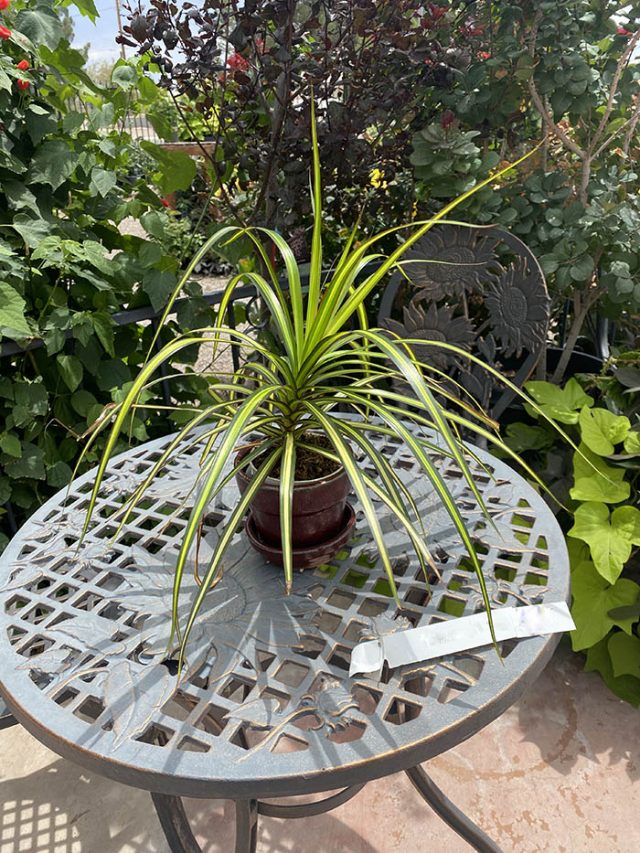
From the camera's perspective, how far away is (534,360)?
1.48m

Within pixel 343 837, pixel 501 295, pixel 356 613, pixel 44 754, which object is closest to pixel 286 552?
pixel 356 613

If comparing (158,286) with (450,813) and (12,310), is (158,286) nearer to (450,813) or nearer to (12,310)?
(12,310)

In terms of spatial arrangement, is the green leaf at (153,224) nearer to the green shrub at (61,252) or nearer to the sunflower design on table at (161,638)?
the green shrub at (61,252)

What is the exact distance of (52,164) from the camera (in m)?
1.47

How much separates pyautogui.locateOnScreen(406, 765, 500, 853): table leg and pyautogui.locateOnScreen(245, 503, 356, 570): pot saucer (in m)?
0.51

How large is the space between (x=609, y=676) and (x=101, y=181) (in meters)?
1.80

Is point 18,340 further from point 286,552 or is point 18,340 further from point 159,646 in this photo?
point 286,552

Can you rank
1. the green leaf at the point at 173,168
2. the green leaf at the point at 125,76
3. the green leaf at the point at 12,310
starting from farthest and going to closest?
the green leaf at the point at 173,168
the green leaf at the point at 125,76
the green leaf at the point at 12,310

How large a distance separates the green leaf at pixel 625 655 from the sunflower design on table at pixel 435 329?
812 mm

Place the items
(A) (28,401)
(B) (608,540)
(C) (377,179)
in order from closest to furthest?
(B) (608,540) → (A) (28,401) → (C) (377,179)

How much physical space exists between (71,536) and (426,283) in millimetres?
1047

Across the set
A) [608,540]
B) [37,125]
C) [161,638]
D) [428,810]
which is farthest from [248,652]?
[37,125]

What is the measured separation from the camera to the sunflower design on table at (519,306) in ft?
4.75

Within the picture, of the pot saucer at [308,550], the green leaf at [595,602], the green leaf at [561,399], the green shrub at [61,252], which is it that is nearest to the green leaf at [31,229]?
the green shrub at [61,252]
